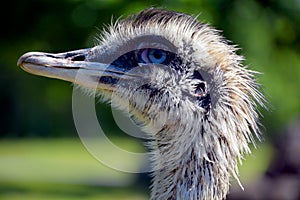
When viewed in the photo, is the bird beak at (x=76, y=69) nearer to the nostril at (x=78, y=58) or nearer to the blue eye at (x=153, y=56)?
the nostril at (x=78, y=58)

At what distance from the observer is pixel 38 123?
30688 mm

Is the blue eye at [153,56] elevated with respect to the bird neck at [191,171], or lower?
elevated

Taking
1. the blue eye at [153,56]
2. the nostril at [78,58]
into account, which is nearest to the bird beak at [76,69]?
the nostril at [78,58]

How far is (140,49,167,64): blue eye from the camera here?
4.45 m

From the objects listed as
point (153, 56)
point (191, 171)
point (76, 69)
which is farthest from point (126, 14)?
point (191, 171)

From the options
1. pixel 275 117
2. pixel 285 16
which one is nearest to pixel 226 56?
pixel 285 16

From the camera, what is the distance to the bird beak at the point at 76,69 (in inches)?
169

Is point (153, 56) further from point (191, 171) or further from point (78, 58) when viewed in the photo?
point (191, 171)

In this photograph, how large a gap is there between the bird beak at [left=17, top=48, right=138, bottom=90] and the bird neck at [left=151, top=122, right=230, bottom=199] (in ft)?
1.23

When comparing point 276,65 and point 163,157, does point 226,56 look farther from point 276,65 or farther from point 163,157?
point 276,65

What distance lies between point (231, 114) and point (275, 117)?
17.0 feet

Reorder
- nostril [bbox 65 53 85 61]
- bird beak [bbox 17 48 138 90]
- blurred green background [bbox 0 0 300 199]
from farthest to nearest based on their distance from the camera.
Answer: blurred green background [bbox 0 0 300 199] < nostril [bbox 65 53 85 61] < bird beak [bbox 17 48 138 90]

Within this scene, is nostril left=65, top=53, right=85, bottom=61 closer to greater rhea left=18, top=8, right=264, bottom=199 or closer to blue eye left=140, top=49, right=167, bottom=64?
greater rhea left=18, top=8, right=264, bottom=199

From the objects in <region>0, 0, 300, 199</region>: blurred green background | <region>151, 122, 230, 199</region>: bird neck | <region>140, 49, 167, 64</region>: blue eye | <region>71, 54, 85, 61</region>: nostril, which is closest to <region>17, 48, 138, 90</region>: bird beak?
<region>71, 54, 85, 61</region>: nostril
